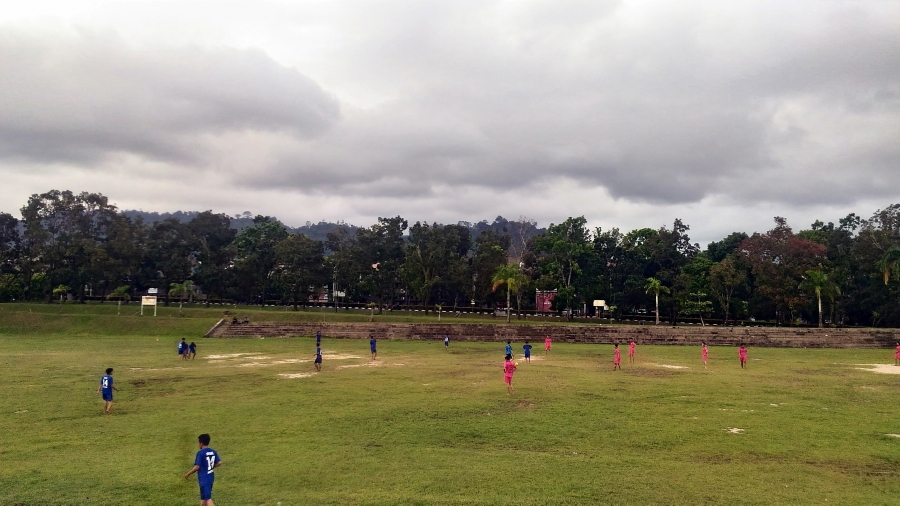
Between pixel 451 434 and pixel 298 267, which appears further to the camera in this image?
pixel 298 267

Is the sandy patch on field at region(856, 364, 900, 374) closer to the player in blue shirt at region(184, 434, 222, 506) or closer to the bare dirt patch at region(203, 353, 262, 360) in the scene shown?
the player in blue shirt at region(184, 434, 222, 506)

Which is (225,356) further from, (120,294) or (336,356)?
(120,294)

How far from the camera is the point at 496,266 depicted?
73.2m

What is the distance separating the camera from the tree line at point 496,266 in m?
63.2

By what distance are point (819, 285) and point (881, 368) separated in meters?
29.5

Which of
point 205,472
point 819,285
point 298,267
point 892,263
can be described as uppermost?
point 298,267

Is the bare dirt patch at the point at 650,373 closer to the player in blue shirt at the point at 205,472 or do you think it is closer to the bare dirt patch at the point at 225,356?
the player in blue shirt at the point at 205,472

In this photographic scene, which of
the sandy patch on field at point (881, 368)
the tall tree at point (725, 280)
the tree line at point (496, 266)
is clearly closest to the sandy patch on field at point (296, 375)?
the sandy patch on field at point (881, 368)

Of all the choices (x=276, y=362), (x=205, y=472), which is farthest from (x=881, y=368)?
(x=205, y=472)

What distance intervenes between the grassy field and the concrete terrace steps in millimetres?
18333

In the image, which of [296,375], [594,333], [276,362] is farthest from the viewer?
[594,333]

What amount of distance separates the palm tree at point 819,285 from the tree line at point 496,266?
33cm

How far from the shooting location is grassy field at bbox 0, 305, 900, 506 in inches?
417

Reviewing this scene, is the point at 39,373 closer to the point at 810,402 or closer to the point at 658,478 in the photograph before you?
the point at 658,478
